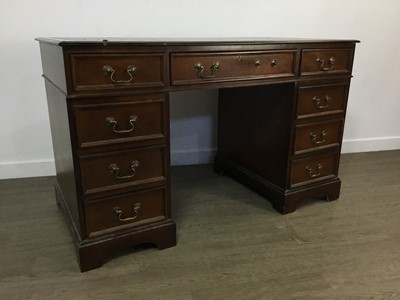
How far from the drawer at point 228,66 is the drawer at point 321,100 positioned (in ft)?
0.46

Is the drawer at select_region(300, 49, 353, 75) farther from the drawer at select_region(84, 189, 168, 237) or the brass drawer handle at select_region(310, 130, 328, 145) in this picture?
the drawer at select_region(84, 189, 168, 237)

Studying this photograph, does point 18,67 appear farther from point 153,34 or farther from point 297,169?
point 297,169

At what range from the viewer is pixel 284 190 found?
1.71 m

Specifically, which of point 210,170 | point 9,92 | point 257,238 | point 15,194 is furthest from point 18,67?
point 257,238

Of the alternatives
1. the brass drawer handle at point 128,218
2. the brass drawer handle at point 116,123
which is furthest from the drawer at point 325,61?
the brass drawer handle at point 128,218

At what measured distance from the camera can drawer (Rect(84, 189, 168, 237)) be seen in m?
1.28

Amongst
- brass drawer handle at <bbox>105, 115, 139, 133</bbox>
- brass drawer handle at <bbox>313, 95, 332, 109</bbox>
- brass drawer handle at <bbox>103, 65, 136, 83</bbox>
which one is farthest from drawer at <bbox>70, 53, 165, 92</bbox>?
brass drawer handle at <bbox>313, 95, 332, 109</bbox>

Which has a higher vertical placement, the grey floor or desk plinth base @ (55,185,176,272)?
desk plinth base @ (55,185,176,272)

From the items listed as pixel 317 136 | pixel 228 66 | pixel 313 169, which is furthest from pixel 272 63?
pixel 313 169

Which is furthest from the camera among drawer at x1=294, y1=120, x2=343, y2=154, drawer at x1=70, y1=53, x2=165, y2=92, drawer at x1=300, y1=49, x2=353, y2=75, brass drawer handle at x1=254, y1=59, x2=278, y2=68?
drawer at x1=294, y1=120, x2=343, y2=154

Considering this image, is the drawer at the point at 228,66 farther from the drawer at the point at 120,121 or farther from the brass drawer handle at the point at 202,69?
the drawer at the point at 120,121

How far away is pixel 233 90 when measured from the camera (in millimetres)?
1947

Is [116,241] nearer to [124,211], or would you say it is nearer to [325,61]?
[124,211]

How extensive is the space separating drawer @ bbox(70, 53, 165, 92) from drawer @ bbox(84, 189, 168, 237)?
16.1 inches
